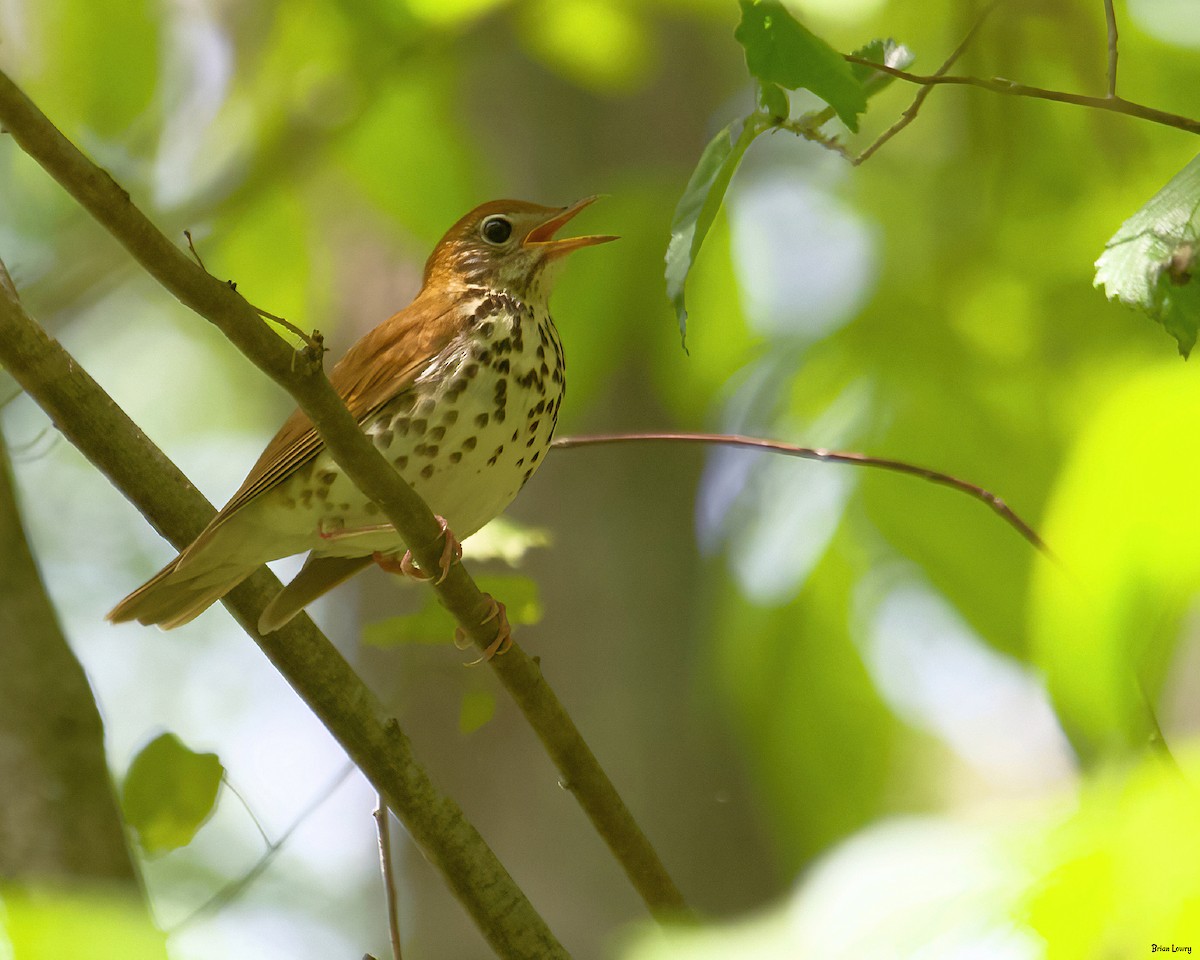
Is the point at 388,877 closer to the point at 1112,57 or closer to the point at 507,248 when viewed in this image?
the point at 507,248

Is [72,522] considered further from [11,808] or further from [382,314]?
[11,808]

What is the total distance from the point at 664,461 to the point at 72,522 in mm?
3673

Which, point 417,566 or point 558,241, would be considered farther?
point 558,241

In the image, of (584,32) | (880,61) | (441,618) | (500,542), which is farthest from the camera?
(584,32)

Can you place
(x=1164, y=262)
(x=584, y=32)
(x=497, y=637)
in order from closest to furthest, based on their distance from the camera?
1. (x=1164, y=262)
2. (x=497, y=637)
3. (x=584, y=32)

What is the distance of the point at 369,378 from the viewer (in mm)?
3035

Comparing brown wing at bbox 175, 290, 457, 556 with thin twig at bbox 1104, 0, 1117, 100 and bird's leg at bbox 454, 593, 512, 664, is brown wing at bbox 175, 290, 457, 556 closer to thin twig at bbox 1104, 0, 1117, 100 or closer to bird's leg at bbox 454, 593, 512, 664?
bird's leg at bbox 454, 593, 512, 664

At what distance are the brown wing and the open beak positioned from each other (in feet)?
1.07

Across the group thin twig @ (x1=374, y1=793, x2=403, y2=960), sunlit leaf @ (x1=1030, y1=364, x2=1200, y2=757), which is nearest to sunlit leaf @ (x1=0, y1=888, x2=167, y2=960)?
sunlit leaf @ (x1=1030, y1=364, x2=1200, y2=757)

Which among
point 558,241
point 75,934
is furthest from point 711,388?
point 75,934

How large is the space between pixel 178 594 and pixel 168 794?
1.83ft

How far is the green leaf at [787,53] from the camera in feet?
5.57

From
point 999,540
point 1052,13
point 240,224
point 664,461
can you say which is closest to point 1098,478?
point 999,540

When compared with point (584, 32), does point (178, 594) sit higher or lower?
lower
